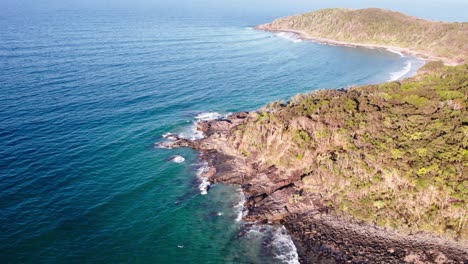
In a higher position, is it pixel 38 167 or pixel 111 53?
pixel 111 53

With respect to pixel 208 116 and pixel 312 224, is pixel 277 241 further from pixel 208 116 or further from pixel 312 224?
pixel 208 116

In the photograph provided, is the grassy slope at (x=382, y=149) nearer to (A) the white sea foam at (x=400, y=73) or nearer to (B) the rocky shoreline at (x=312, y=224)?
(B) the rocky shoreline at (x=312, y=224)

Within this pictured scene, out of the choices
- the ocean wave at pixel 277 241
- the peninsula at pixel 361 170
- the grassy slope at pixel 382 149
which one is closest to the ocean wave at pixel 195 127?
the peninsula at pixel 361 170

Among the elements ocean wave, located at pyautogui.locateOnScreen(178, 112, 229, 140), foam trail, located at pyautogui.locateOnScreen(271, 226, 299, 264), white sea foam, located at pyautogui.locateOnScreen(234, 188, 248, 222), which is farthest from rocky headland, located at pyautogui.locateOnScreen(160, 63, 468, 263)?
ocean wave, located at pyautogui.locateOnScreen(178, 112, 229, 140)

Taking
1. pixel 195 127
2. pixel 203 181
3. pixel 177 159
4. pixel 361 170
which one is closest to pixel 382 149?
pixel 361 170

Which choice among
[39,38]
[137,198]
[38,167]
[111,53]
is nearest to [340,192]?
[137,198]

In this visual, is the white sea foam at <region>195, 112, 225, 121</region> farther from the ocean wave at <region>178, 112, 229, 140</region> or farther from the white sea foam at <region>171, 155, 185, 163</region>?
the white sea foam at <region>171, 155, 185, 163</region>

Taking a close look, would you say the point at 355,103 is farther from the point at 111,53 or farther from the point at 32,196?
the point at 111,53
